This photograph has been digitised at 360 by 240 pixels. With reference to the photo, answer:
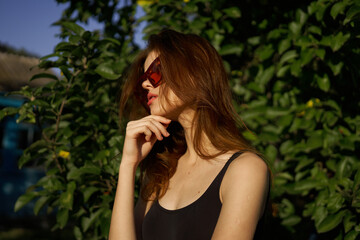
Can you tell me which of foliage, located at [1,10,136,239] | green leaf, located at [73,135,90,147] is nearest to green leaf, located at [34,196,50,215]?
foliage, located at [1,10,136,239]

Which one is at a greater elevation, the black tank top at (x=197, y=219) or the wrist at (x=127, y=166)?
the wrist at (x=127, y=166)

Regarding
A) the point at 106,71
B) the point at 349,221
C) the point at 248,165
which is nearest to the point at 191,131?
the point at 248,165

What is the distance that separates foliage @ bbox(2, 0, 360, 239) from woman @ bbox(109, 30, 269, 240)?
0.88 ft

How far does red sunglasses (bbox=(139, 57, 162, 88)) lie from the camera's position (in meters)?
1.59

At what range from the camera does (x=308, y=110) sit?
6.77ft

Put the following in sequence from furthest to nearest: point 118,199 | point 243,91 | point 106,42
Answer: point 243,91, point 106,42, point 118,199

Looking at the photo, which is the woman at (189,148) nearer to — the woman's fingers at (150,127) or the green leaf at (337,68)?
the woman's fingers at (150,127)

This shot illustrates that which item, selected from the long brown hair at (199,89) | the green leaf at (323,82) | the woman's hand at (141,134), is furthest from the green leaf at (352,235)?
the woman's hand at (141,134)

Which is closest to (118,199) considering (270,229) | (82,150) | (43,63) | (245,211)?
(82,150)

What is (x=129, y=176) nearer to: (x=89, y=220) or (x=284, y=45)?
(x=89, y=220)

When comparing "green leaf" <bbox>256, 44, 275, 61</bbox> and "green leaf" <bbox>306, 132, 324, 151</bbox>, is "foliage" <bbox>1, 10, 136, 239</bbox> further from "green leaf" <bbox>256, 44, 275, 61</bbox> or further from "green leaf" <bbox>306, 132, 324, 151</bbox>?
"green leaf" <bbox>306, 132, 324, 151</bbox>

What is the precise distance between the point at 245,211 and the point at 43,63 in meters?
1.33

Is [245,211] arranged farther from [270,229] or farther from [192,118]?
[270,229]

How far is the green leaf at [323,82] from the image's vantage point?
1.98 metres
